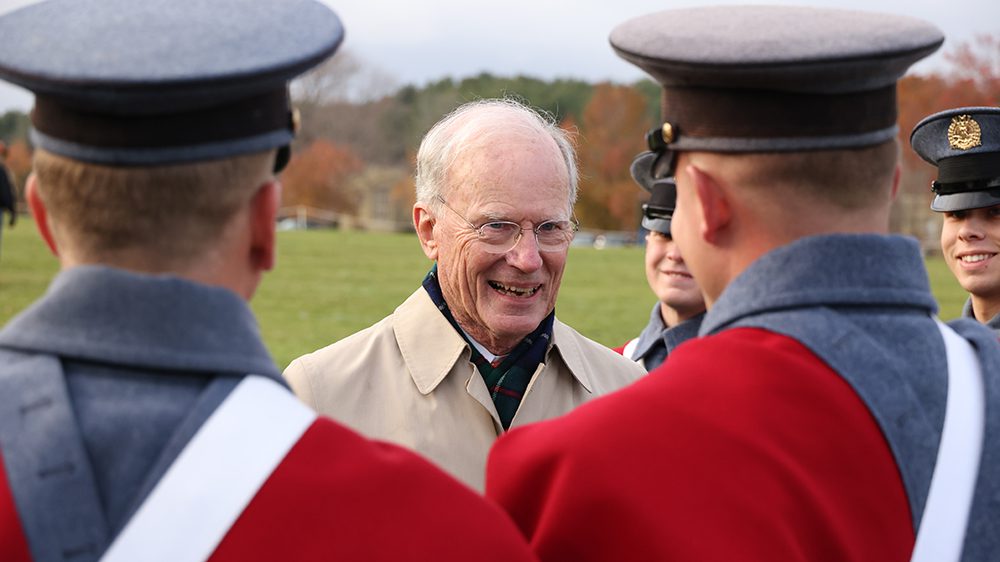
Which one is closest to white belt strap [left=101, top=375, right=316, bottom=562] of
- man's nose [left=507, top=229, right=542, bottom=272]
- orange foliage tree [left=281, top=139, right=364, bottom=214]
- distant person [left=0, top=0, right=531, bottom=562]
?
distant person [left=0, top=0, right=531, bottom=562]

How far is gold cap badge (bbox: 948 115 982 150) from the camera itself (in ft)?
17.7

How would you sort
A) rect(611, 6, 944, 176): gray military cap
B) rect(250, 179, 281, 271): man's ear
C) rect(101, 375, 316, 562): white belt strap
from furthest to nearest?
1. rect(611, 6, 944, 176): gray military cap
2. rect(250, 179, 281, 271): man's ear
3. rect(101, 375, 316, 562): white belt strap

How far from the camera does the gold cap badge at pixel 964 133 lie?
540cm

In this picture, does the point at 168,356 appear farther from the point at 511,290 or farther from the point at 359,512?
the point at 511,290

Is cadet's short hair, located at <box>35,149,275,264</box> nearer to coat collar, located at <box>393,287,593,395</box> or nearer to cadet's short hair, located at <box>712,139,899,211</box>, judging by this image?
cadet's short hair, located at <box>712,139,899,211</box>

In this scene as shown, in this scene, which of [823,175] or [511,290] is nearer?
[823,175]

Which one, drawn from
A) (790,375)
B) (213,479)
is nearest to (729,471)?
(790,375)

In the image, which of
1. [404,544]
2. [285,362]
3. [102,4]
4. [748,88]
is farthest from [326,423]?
[285,362]

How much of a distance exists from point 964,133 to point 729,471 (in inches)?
151

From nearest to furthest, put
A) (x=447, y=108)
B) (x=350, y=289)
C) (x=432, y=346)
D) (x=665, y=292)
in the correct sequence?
(x=432, y=346) < (x=665, y=292) < (x=350, y=289) < (x=447, y=108)

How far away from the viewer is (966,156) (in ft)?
17.9

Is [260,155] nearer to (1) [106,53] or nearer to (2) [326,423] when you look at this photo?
(1) [106,53]

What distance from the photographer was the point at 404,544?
2.03 meters

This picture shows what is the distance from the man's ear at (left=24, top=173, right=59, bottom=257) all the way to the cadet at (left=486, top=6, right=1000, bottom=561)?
100 cm
